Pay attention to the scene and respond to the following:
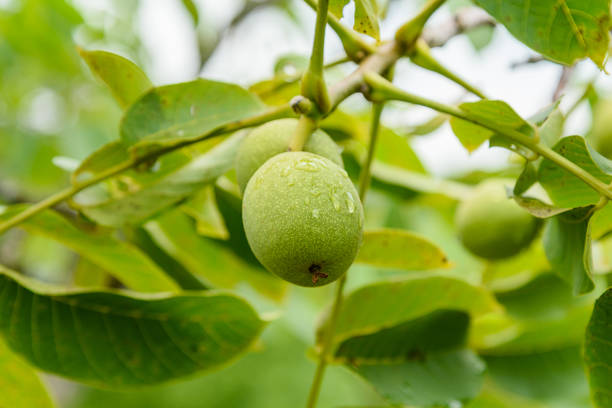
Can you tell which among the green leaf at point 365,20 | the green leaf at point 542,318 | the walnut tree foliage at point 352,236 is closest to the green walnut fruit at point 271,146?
the walnut tree foliage at point 352,236

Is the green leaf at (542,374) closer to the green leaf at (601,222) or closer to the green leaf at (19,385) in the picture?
the green leaf at (601,222)

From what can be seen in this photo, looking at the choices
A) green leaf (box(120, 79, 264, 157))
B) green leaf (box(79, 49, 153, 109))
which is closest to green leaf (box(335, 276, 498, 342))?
green leaf (box(120, 79, 264, 157))

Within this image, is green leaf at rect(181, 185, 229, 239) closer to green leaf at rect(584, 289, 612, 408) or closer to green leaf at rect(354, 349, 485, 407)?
green leaf at rect(354, 349, 485, 407)

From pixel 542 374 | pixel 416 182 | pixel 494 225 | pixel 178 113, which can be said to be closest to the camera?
pixel 178 113

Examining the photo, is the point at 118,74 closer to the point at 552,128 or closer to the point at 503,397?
the point at 552,128

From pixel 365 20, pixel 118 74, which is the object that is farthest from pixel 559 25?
pixel 118 74

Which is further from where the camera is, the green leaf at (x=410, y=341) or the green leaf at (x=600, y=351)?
the green leaf at (x=410, y=341)

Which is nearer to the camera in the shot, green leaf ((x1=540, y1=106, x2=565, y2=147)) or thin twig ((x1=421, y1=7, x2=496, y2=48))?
green leaf ((x1=540, y1=106, x2=565, y2=147))
